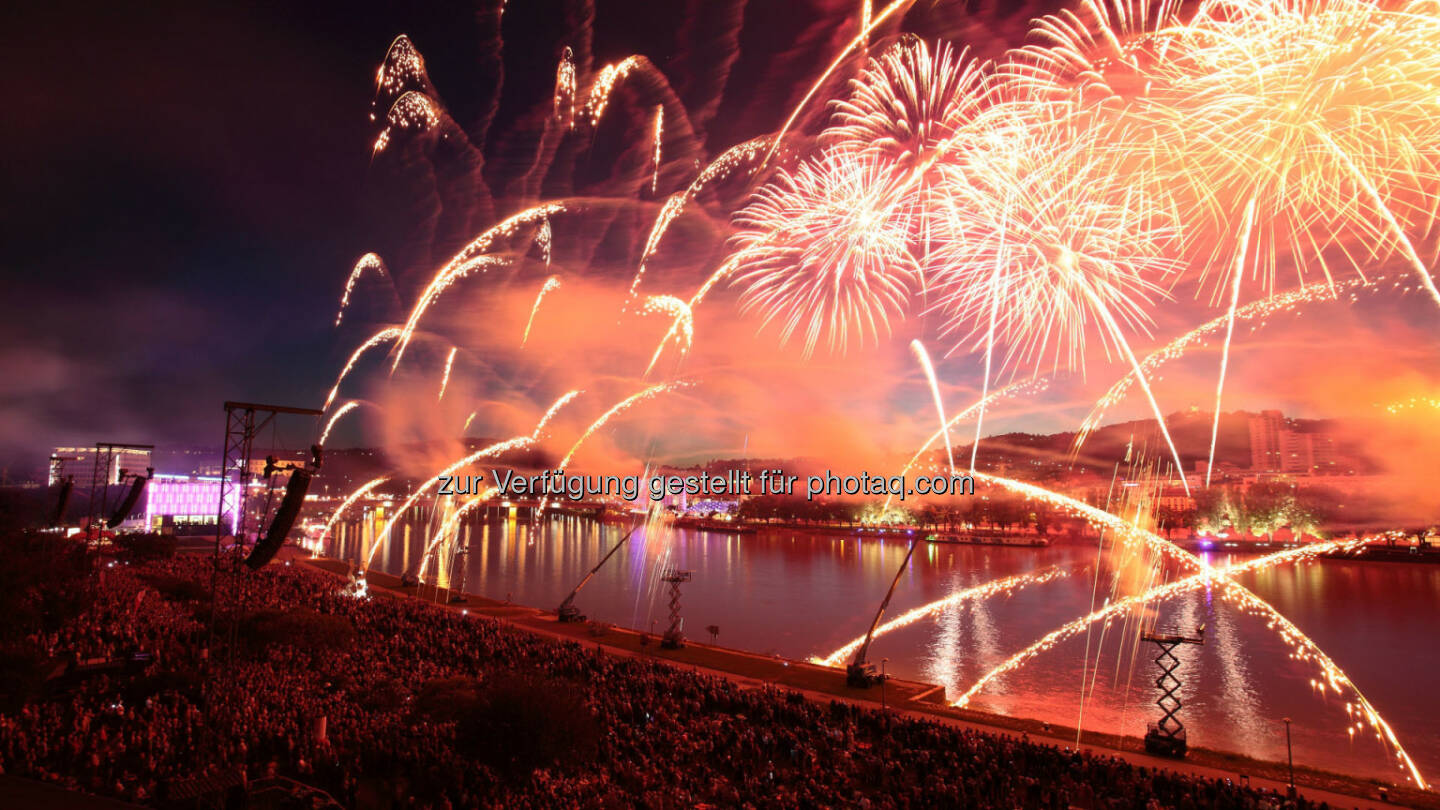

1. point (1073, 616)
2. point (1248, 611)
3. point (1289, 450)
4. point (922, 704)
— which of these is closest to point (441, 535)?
point (1073, 616)

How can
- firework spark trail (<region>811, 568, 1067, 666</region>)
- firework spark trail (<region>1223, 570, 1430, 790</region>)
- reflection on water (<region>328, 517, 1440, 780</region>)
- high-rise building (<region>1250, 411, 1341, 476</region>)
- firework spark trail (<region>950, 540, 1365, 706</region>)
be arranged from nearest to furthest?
firework spark trail (<region>1223, 570, 1430, 790</region>), reflection on water (<region>328, 517, 1440, 780</region>), firework spark trail (<region>950, 540, 1365, 706</region>), firework spark trail (<region>811, 568, 1067, 666</region>), high-rise building (<region>1250, 411, 1341, 476</region>)

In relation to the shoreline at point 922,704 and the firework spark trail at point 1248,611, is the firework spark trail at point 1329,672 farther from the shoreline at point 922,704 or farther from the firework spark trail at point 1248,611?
the shoreline at point 922,704

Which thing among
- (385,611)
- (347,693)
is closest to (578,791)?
Result: (347,693)

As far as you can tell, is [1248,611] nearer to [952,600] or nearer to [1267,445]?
[952,600]

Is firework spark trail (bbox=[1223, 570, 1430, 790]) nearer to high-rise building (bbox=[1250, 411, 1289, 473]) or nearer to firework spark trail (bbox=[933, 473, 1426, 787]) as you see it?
firework spark trail (bbox=[933, 473, 1426, 787])

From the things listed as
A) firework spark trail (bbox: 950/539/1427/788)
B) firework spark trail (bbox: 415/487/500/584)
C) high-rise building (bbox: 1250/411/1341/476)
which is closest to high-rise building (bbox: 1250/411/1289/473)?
high-rise building (bbox: 1250/411/1341/476)
